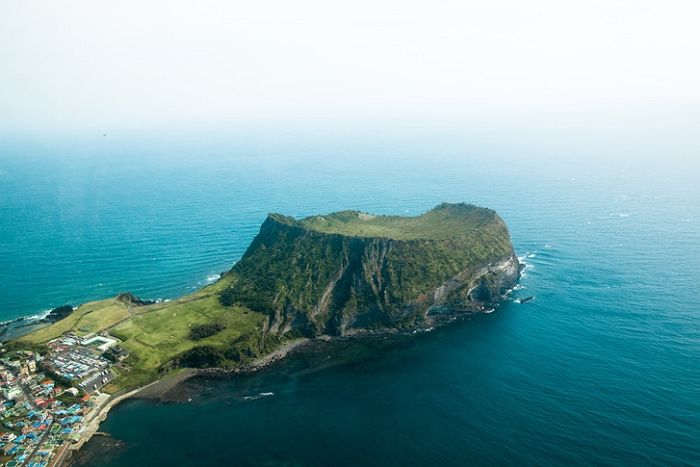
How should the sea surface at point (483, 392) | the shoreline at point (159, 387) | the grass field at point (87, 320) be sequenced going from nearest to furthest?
the sea surface at point (483, 392) → the shoreline at point (159, 387) → the grass field at point (87, 320)

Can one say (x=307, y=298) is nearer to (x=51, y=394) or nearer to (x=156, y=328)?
(x=156, y=328)

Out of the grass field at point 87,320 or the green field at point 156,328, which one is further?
the grass field at point 87,320

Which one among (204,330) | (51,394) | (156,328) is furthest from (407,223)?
(51,394)

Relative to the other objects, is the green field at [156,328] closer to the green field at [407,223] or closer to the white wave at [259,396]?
the white wave at [259,396]

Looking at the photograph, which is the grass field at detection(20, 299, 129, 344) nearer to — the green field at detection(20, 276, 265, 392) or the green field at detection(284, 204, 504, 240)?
the green field at detection(20, 276, 265, 392)

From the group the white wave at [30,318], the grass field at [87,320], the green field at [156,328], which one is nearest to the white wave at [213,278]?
the green field at [156,328]

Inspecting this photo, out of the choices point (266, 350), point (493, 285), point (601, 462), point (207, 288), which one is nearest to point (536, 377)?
point (601, 462)
